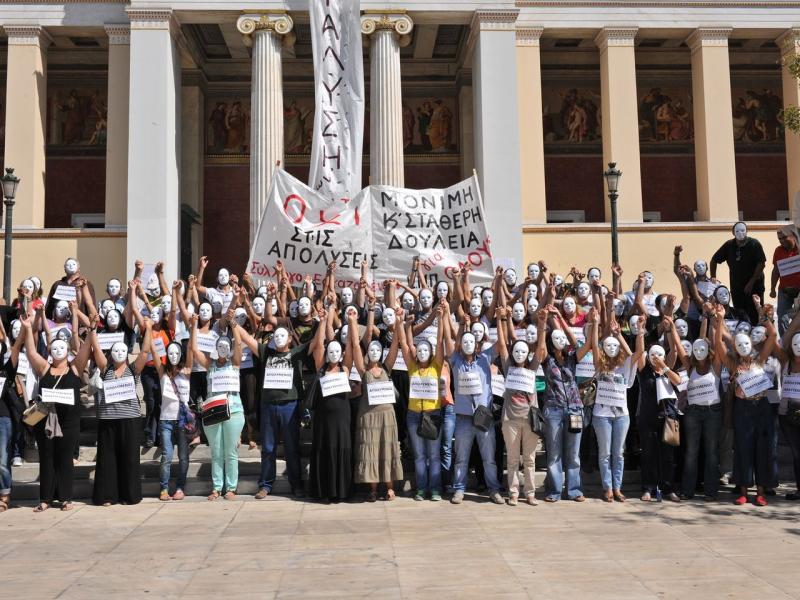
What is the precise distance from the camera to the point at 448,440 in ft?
34.6

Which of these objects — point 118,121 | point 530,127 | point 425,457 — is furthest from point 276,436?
point 530,127

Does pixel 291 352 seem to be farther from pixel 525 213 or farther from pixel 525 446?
pixel 525 213

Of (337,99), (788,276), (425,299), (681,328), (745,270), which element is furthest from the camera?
(337,99)

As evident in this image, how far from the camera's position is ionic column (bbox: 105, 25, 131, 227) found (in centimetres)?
2248

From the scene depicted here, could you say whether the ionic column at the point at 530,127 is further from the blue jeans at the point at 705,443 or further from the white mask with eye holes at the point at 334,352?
the white mask with eye holes at the point at 334,352

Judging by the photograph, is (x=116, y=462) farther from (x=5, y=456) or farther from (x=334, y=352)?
(x=334, y=352)

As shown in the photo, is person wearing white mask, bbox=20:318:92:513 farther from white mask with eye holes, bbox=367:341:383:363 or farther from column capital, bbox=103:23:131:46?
column capital, bbox=103:23:131:46

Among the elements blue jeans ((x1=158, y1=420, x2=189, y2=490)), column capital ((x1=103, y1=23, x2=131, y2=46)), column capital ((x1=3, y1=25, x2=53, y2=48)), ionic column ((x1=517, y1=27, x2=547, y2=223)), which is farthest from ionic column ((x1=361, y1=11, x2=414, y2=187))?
blue jeans ((x1=158, y1=420, x2=189, y2=490))

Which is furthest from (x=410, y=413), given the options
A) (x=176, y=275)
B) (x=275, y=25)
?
(x=275, y=25)

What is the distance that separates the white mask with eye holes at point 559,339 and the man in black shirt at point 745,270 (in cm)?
456

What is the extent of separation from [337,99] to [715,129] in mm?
11043

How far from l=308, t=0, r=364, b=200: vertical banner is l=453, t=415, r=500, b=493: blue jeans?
7827mm

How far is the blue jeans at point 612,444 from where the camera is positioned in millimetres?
10281

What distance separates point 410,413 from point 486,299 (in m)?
2.43
